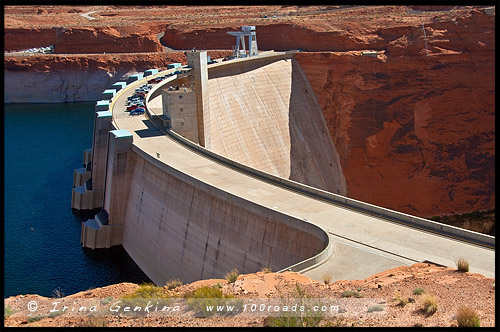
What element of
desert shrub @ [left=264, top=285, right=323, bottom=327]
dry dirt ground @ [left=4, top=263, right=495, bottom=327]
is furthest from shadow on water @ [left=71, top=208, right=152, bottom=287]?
desert shrub @ [left=264, top=285, right=323, bottom=327]

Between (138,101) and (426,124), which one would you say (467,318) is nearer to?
(138,101)

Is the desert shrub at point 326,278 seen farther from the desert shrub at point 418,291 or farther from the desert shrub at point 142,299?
the desert shrub at point 142,299

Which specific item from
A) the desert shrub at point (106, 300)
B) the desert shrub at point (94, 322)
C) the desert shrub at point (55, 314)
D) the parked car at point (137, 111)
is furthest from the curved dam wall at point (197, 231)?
the desert shrub at point (55, 314)

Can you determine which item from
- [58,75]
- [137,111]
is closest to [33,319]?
[137,111]

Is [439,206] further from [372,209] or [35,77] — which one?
[35,77]

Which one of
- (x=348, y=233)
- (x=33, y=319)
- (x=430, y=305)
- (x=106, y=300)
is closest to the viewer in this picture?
(x=430, y=305)

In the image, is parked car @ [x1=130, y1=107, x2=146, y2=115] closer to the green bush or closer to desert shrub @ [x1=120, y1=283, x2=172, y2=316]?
desert shrub @ [x1=120, y1=283, x2=172, y2=316]
